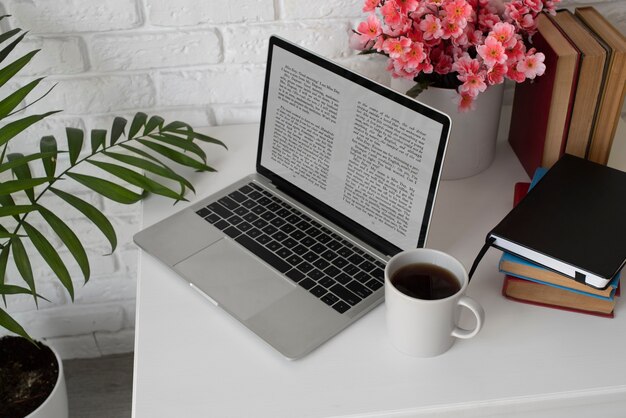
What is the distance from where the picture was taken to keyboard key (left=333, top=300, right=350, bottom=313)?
2.94ft

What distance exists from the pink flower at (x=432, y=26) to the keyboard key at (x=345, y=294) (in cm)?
35

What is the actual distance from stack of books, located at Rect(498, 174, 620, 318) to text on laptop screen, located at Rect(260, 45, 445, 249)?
4.9 inches

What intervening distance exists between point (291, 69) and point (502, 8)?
299 mm

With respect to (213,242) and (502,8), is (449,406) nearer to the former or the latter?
(213,242)

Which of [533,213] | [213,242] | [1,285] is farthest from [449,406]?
[1,285]

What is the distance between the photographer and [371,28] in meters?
0.96

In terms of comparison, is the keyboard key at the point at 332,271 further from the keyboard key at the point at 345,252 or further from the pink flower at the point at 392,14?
the pink flower at the point at 392,14

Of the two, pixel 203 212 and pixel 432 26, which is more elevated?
pixel 432 26

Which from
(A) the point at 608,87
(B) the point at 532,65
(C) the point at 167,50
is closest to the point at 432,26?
(B) the point at 532,65

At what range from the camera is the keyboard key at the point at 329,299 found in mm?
904

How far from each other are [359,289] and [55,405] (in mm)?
642

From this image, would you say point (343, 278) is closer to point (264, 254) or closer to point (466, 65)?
point (264, 254)

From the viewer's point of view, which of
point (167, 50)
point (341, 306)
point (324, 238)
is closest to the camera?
point (341, 306)

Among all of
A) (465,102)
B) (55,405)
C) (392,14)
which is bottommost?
(55,405)
